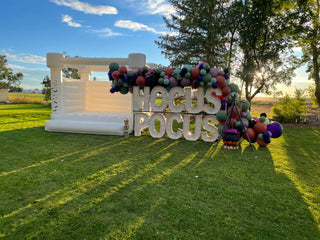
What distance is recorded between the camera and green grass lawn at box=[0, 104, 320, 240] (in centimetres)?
235

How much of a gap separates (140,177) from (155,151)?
1822 millimetres

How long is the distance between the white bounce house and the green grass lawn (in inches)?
73.5

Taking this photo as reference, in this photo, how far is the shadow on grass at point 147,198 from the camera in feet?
7.67

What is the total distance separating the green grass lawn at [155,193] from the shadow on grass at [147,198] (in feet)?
0.04

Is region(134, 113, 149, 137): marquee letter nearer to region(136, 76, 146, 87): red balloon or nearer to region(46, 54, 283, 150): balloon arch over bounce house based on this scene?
region(46, 54, 283, 150): balloon arch over bounce house

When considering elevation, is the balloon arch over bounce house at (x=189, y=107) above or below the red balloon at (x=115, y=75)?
below

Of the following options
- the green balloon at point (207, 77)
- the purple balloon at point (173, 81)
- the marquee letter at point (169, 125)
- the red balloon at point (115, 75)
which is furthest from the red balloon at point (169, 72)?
the red balloon at point (115, 75)

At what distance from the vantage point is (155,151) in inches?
218

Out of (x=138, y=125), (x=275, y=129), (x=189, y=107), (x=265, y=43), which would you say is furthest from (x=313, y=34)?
(x=138, y=125)

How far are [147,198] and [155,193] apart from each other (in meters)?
0.19

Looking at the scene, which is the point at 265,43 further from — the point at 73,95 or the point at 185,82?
the point at 73,95

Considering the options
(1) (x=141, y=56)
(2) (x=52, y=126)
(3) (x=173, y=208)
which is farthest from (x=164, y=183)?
(2) (x=52, y=126)

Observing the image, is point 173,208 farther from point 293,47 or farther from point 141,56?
point 293,47

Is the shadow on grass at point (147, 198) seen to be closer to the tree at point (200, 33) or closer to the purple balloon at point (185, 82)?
the purple balloon at point (185, 82)
